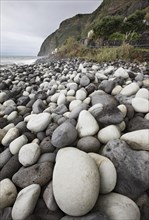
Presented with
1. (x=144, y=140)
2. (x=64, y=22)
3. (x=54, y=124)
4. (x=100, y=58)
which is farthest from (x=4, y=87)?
(x=64, y=22)

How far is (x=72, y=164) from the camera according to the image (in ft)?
4.22

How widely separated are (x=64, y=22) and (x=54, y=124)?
286ft

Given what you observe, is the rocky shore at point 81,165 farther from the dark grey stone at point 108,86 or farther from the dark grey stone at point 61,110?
the dark grey stone at point 108,86

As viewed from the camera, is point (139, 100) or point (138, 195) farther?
point (139, 100)

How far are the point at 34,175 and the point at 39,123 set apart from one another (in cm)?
68

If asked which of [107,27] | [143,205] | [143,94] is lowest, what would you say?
[143,205]

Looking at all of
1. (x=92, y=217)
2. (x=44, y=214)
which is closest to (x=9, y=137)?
(x=44, y=214)

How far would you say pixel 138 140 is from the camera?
1.53 metres

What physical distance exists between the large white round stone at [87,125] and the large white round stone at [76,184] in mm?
400

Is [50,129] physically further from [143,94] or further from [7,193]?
[143,94]

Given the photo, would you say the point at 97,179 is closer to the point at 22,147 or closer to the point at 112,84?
the point at 22,147

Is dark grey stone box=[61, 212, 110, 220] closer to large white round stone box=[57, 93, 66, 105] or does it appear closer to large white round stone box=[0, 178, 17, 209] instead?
large white round stone box=[0, 178, 17, 209]

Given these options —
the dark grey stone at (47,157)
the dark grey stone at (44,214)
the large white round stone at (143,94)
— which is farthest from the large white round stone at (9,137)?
the large white round stone at (143,94)

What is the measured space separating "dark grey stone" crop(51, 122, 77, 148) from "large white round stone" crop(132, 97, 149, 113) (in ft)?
2.39
